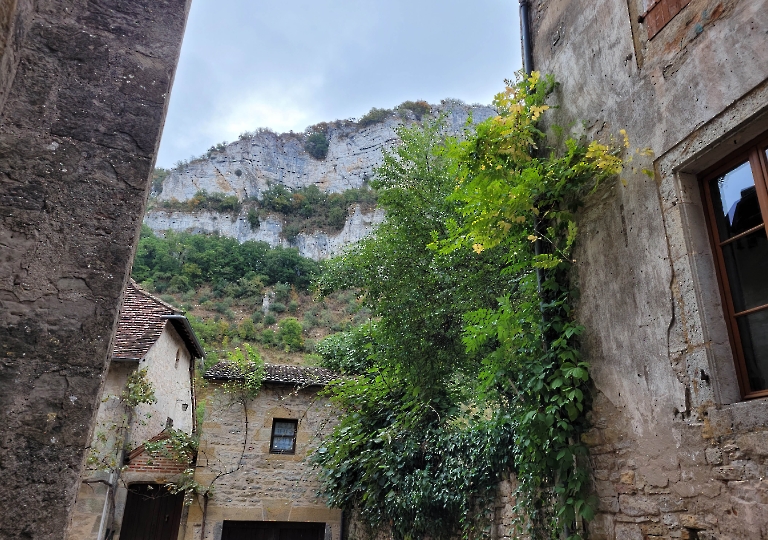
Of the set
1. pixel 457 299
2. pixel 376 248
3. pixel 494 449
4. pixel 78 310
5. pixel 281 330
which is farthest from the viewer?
pixel 281 330

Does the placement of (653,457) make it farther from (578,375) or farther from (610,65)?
(610,65)

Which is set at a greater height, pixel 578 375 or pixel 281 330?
pixel 281 330

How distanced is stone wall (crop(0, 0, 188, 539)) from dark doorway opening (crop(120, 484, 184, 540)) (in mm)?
8775

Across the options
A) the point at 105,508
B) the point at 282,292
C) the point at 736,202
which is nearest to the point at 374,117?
the point at 282,292

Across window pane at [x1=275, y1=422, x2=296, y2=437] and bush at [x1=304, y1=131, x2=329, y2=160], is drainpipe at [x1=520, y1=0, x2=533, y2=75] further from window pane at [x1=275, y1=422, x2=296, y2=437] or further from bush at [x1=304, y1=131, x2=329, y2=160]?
bush at [x1=304, y1=131, x2=329, y2=160]

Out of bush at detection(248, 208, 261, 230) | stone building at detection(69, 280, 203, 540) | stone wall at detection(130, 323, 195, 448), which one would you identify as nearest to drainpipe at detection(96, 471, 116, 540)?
stone building at detection(69, 280, 203, 540)

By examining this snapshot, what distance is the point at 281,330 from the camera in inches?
1356

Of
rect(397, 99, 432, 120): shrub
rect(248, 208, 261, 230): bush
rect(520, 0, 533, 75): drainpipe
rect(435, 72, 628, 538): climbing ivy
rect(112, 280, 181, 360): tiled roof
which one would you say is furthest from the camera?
rect(397, 99, 432, 120): shrub

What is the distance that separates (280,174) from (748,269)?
186 ft

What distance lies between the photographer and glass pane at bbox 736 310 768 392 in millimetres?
2664

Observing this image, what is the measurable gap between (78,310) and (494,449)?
4.49 m

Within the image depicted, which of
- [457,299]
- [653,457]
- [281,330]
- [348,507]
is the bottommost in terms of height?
[348,507]

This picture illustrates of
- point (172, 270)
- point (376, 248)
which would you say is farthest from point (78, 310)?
point (172, 270)

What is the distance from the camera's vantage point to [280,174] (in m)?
57.1
